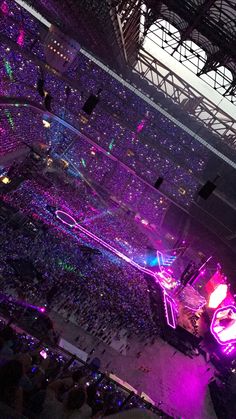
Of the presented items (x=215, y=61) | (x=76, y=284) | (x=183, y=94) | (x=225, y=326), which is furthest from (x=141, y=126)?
(x=76, y=284)

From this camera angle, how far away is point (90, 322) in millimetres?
12820

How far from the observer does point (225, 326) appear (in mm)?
17734

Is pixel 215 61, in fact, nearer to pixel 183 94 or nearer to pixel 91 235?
pixel 183 94

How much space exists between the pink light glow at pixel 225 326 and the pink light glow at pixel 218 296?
1650 mm

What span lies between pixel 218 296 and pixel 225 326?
Answer: 2.57 meters

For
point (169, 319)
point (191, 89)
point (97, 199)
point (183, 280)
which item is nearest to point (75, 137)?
point (97, 199)

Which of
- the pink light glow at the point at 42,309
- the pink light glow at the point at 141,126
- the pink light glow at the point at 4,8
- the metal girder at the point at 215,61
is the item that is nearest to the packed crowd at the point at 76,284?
the pink light glow at the point at 42,309

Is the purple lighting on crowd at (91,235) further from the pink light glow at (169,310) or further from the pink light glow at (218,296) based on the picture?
the pink light glow at (218,296)

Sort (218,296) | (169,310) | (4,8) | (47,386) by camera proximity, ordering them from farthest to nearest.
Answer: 1. (4,8)
2. (218,296)
3. (169,310)
4. (47,386)

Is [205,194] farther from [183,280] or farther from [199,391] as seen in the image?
[199,391]

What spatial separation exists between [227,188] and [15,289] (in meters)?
21.7

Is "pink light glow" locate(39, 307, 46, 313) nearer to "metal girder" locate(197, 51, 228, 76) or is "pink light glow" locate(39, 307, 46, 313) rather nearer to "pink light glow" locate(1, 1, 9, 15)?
"metal girder" locate(197, 51, 228, 76)

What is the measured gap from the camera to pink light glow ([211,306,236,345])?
17.6 meters

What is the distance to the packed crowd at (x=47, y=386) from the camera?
195 inches
